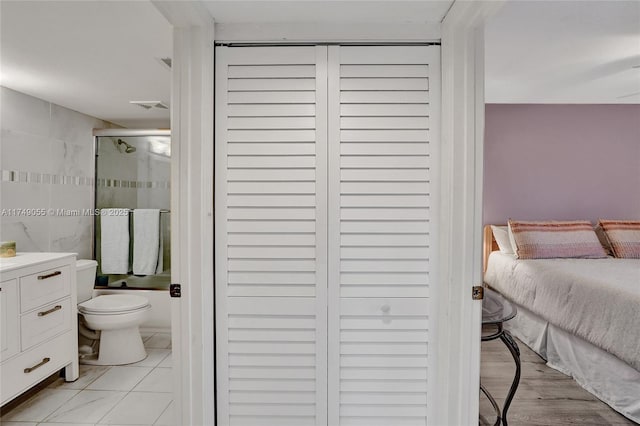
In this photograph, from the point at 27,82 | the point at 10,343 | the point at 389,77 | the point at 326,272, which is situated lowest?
the point at 10,343

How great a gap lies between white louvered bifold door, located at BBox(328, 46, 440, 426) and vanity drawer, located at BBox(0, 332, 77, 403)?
1.77 m

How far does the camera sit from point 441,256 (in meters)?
1.64

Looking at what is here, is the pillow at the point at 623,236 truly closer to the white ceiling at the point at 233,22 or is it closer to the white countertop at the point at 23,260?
the white ceiling at the point at 233,22

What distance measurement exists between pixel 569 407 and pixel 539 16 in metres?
2.22

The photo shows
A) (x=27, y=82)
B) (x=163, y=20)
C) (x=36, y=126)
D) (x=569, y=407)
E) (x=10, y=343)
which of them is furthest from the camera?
(x=36, y=126)

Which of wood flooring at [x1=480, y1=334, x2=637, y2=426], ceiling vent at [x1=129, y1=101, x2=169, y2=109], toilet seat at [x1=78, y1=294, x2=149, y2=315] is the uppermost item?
→ ceiling vent at [x1=129, y1=101, x2=169, y2=109]

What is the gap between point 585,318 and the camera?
8.68 ft

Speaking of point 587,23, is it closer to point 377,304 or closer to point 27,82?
point 377,304

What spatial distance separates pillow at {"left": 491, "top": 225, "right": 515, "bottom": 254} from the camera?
402cm

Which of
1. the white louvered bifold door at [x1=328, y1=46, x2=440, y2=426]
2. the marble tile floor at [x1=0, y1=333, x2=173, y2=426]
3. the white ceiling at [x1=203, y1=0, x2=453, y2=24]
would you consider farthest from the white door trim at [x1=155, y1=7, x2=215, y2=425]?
the marble tile floor at [x1=0, y1=333, x2=173, y2=426]

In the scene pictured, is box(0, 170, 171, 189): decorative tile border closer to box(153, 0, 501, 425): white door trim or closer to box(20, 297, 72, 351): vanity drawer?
box(20, 297, 72, 351): vanity drawer

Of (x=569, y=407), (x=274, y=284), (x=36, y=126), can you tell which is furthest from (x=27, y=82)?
(x=569, y=407)

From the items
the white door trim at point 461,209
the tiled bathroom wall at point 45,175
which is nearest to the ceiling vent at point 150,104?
the tiled bathroom wall at point 45,175

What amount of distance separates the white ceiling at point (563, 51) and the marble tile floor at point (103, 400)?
2873 millimetres
